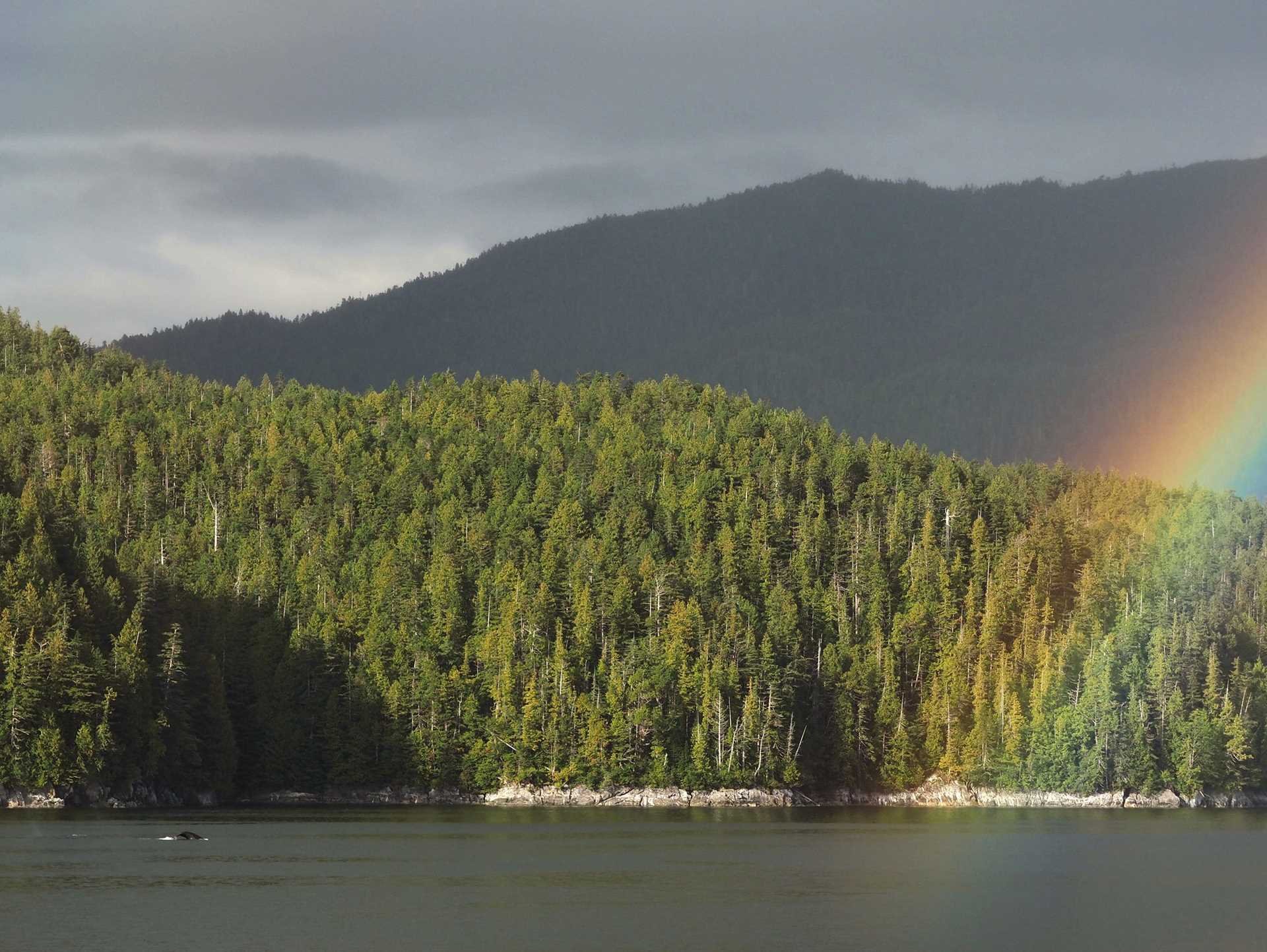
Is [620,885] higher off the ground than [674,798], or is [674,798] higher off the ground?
[674,798]

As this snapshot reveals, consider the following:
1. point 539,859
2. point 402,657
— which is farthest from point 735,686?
point 539,859

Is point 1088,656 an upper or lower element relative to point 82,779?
upper

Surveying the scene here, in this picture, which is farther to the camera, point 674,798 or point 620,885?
point 674,798

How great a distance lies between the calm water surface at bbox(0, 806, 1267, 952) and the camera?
72125 mm

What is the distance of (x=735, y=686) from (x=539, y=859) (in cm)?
7774

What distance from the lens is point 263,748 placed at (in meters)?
176

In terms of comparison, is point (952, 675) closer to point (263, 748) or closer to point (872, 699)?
point (872, 699)

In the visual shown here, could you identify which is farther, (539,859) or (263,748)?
(263,748)

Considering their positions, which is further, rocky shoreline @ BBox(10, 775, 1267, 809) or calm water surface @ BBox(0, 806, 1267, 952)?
rocky shoreline @ BBox(10, 775, 1267, 809)

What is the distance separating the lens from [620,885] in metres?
90.3

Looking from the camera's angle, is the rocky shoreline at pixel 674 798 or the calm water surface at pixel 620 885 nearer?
the calm water surface at pixel 620 885

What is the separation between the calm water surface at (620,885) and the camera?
237 feet

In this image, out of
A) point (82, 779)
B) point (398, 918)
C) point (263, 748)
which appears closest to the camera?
point (398, 918)

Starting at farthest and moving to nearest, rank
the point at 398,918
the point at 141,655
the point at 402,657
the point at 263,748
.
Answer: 1. the point at 402,657
2. the point at 263,748
3. the point at 141,655
4. the point at 398,918
